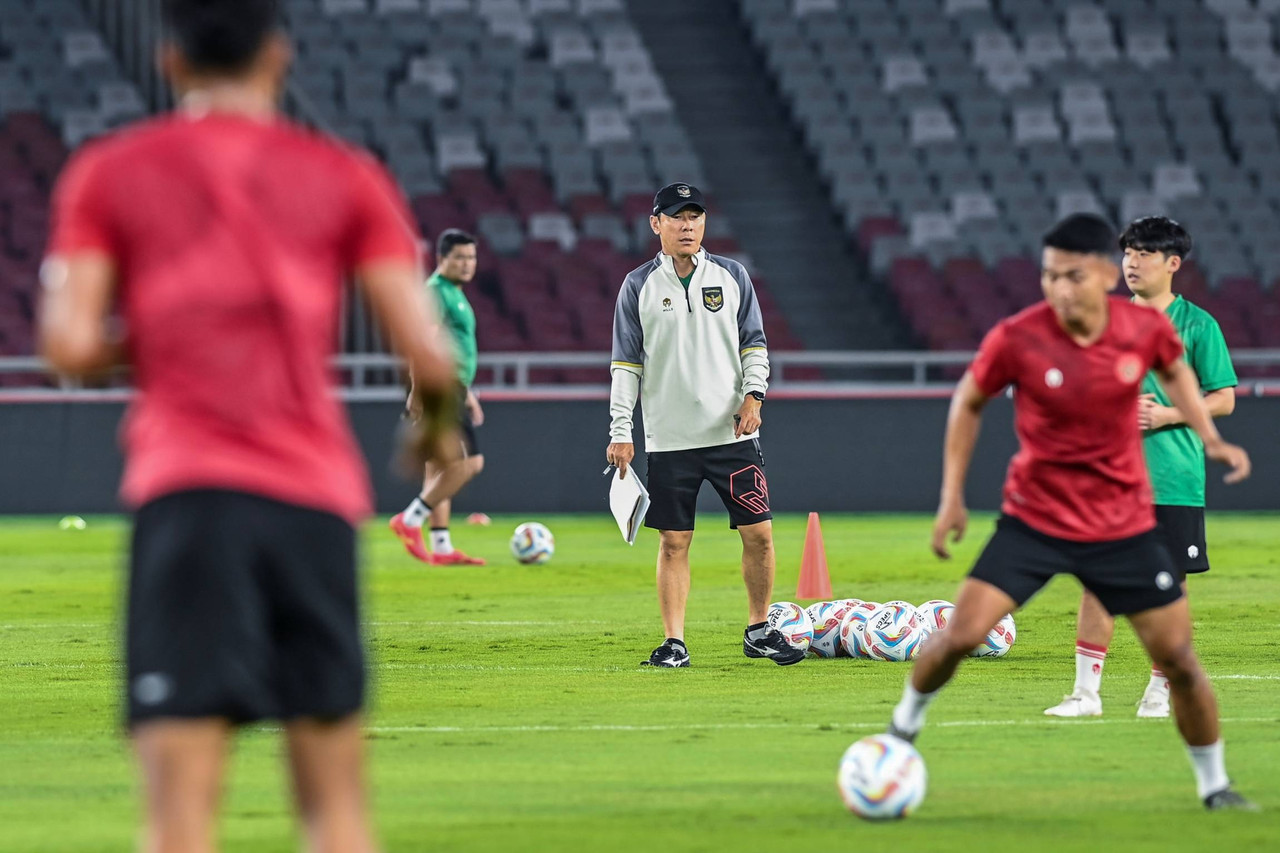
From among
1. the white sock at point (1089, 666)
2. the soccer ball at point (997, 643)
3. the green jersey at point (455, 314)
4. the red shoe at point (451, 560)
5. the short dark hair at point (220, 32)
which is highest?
the short dark hair at point (220, 32)

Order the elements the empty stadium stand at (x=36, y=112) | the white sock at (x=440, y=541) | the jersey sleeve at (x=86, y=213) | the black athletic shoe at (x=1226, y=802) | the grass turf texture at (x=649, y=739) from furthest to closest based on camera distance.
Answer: the empty stadium stand at (x=36, y=112) → the white sock at (x=440, y=541) → the black athletic shoe at (x=1226, y=802) → the grass turf texture at (x=649, y=739) → the jersey sleeve at (x=86, y=213)

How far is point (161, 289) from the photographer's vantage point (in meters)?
3.83

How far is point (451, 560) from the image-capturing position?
16578 mm

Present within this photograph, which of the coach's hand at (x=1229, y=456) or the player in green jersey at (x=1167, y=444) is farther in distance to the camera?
the player in green jersey at (x=1167, y=444)

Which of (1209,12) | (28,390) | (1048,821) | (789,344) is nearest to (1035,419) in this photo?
(1048,821)

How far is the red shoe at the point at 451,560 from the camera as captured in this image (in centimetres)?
1655

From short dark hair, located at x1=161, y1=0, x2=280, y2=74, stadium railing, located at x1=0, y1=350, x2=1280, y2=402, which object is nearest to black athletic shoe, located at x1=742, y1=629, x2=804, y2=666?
short dark hair, located at x1=161, y1=0, x2=280, y2=74

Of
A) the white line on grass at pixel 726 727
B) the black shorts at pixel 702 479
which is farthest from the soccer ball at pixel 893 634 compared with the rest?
the white line on grass at pixel 726 727

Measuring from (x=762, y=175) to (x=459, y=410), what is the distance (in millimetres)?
16446

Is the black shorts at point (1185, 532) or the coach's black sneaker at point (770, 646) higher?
the black shorts at point (1185, 532)

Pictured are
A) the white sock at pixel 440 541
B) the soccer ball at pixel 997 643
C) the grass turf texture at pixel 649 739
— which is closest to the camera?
the grass turf texture at pixel 649 739

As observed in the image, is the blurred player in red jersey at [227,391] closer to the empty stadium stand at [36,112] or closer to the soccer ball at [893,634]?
the soccer ball at [893,634]

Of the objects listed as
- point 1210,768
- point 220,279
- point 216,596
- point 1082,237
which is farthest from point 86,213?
point 1210,768

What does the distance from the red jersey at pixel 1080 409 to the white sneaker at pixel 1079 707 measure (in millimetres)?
2028
